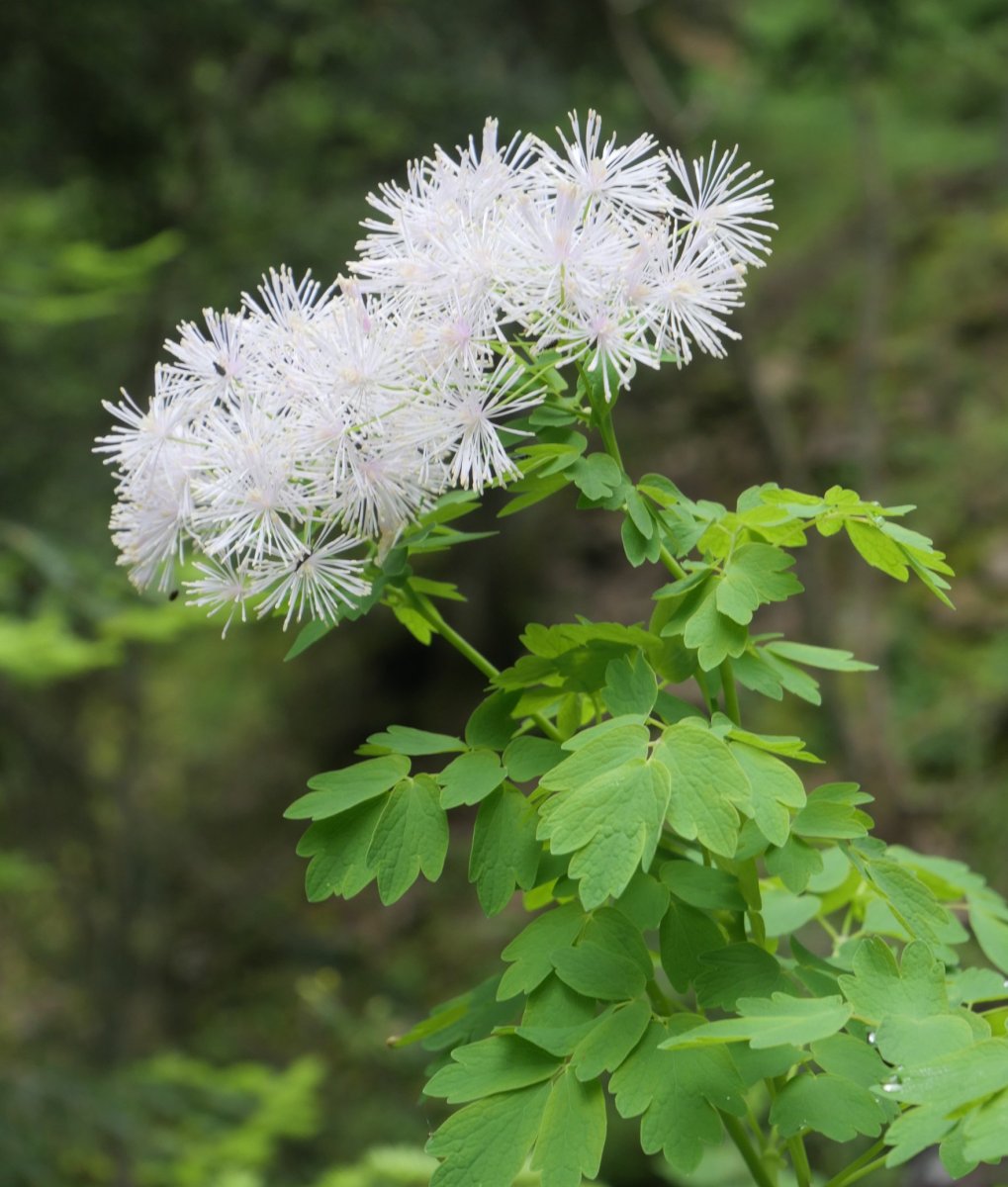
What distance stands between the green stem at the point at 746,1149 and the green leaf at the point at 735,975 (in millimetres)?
103

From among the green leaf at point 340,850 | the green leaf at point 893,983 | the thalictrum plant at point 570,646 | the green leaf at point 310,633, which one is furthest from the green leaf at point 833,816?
the green leaf at point 310,633

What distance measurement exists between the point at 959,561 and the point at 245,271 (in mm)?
4186

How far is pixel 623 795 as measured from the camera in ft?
3.17

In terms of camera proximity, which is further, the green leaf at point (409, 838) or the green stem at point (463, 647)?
the green stem at point (463, 647)

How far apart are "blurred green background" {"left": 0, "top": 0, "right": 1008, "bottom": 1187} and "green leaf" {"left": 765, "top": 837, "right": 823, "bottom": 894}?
1.67m

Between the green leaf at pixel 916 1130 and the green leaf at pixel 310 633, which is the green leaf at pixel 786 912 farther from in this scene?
the green leaf at pixel 310 633

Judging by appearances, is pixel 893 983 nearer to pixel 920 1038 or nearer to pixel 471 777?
pixel 920 1038

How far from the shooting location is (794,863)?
109cm

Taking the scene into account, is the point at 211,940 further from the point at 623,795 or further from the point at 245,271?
the point at 623,795

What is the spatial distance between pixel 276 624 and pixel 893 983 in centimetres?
787

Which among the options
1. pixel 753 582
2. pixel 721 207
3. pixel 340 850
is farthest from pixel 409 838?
pixel 721 207

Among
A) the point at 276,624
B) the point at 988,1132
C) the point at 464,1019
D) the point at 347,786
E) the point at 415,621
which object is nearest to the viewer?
the point at 988,1132

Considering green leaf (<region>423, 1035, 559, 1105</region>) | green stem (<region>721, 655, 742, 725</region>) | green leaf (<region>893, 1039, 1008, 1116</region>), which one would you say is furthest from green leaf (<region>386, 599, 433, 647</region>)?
green leaf (<region>893, 1039, 1008, 1116</region>)

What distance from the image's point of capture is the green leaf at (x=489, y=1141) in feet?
3.31
